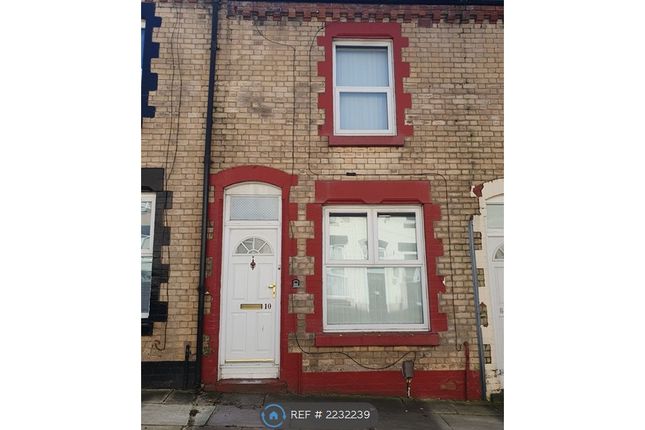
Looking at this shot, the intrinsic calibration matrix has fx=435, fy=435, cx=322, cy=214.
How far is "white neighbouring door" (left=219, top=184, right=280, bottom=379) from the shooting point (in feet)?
18.7

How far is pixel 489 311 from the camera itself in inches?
229

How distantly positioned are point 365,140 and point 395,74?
45.8 inches

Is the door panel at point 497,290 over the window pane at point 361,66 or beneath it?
beneath

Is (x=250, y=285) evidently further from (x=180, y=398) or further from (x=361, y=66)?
(x=361, y=66)

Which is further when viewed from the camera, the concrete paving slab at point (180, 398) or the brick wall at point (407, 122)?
the brick wall at point (407, 122)

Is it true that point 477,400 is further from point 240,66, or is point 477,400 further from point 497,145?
point 240,66

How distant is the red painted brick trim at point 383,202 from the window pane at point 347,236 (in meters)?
0.21

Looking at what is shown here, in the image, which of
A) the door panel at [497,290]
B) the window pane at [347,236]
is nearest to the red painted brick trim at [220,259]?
the window pane at [347,236]

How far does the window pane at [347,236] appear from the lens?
598 centimetres

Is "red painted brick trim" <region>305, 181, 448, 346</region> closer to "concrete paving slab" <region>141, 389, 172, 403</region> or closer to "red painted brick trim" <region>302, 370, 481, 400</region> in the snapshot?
"red painted brick trim" <region>302, 370, 481, 400</region>

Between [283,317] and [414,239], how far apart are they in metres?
2.09

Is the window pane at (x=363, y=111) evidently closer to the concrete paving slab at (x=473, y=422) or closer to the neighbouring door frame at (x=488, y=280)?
the neighbouring door frame at (x=488, y=280)

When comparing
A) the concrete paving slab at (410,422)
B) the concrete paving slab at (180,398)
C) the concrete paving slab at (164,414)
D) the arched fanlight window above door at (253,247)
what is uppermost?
the arched fanlight window above door at (253,247)

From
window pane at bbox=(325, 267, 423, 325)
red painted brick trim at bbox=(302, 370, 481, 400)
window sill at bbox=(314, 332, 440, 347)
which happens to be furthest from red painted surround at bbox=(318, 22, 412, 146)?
red painted brick trim at bbox=(302, 370, 481, 400)
